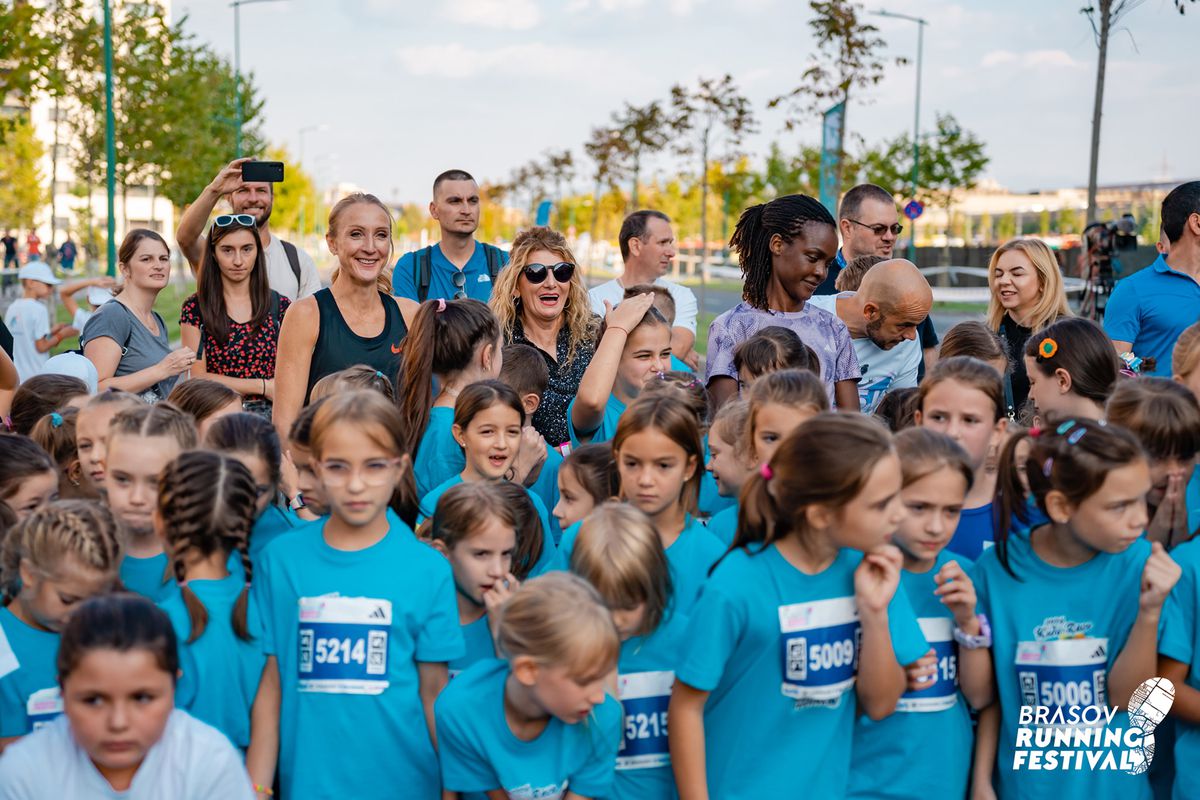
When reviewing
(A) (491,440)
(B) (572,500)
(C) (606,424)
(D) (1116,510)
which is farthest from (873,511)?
(C) (606,424)

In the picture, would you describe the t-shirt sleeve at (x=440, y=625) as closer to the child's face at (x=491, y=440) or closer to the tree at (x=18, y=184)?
the child's face at (x=491, y=440)

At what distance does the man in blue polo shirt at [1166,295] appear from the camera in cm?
629

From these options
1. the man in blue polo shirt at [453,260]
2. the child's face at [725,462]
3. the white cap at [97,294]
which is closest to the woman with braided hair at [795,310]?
the child's face at [725,462]

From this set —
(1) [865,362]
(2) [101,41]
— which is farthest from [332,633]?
(2) [101,41]

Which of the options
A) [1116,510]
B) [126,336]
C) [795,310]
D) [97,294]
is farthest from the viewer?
[97,294]

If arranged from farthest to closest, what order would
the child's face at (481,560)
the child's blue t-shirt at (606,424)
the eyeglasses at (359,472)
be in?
Result: the child's blue t-shirt at (606,424) < the child's face at (481,560) < the eyeglasses at (359,472)

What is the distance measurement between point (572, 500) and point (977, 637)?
1.46m

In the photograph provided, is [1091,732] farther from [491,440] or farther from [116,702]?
[116,702]

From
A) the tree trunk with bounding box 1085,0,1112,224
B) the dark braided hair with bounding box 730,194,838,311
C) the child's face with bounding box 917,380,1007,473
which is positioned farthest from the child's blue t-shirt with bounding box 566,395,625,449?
the tree trunk with bounding box 1085,0,1112,224

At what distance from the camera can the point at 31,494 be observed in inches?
160

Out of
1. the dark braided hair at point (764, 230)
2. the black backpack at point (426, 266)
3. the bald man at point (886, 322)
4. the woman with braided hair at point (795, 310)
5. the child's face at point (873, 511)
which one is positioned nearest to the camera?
the child's face at point (873, 511)

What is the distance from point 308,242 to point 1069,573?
91692 millimetres

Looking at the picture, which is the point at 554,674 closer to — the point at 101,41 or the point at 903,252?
the point at 101,41

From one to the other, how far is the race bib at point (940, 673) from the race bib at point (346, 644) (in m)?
1.45
